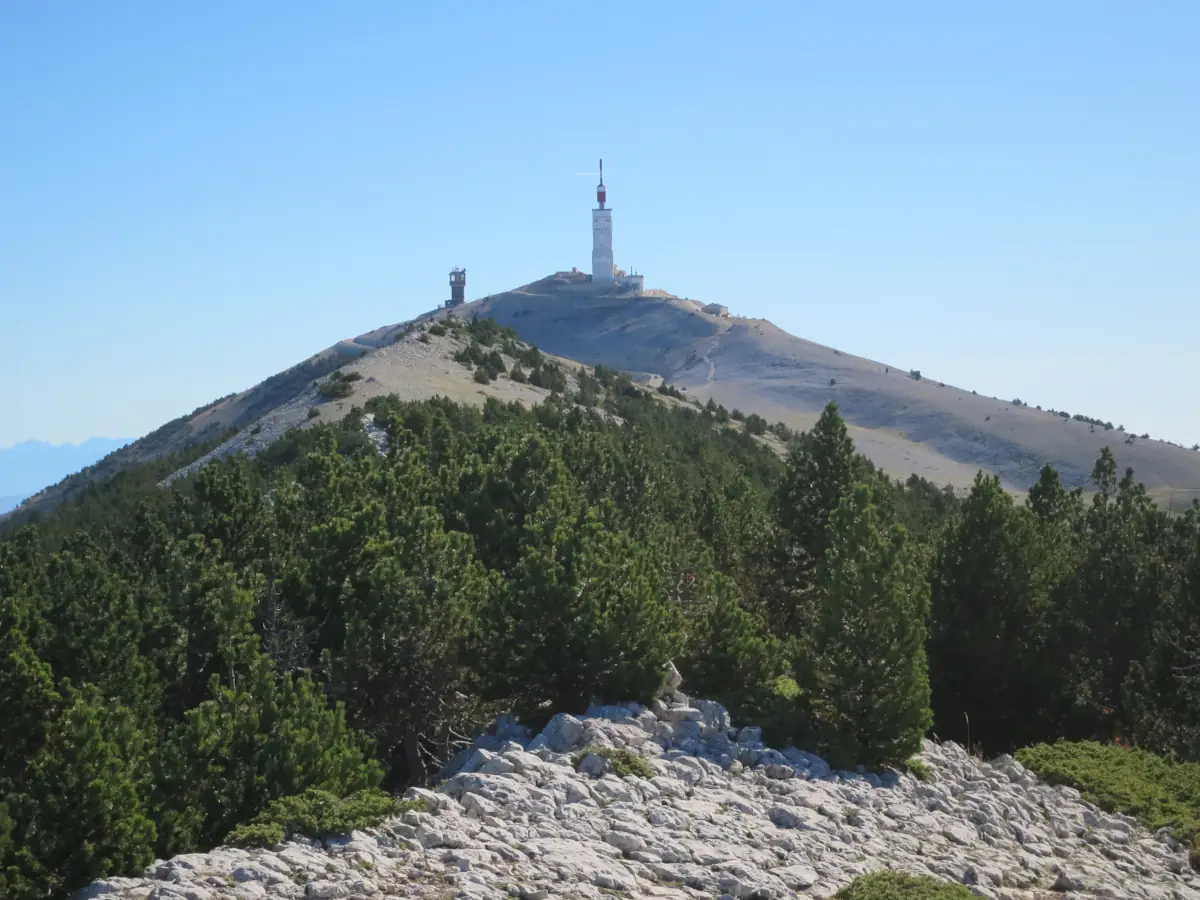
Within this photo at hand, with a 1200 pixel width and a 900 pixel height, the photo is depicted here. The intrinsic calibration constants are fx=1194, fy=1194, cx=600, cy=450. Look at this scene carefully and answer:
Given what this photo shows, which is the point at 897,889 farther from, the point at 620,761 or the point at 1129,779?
the point at 1129,779

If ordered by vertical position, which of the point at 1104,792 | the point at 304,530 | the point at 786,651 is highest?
the point at 304,530

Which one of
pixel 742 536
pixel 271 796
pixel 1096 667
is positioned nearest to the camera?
pixel 271 796

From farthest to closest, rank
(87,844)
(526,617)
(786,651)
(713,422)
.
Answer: (713,422) → (786,651) → (526,617) → (87,844)

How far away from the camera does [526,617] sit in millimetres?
22344

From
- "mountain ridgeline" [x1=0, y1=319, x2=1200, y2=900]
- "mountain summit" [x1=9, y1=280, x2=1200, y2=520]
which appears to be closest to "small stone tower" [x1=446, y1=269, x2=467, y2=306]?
"mountain summit" [x1=9, y1=280, x2=1200, y2=520]

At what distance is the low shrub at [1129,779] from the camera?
880 inches

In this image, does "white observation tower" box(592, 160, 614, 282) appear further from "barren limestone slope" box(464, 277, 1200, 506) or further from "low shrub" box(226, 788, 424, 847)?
"low shrub" box(226, 788, 424, 847)

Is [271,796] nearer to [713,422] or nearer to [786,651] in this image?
[786,651]

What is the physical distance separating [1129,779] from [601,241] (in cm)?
16047

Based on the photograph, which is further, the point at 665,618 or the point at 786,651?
the point at 786,651

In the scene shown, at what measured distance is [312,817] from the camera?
1505 centimetres

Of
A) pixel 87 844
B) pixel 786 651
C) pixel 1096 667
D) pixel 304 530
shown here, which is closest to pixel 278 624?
pixel 304 530

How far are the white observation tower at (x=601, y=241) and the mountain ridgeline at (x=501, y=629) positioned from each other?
13021 centimetres

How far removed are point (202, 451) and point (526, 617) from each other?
1940 inches
